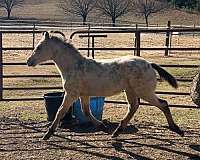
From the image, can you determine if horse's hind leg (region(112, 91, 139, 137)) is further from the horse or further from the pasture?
the pasture

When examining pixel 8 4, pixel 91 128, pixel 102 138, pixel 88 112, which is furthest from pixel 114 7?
pixel 102 138

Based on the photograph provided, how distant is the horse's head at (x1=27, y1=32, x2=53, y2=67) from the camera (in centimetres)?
780

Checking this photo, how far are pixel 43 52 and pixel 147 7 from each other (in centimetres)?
5994

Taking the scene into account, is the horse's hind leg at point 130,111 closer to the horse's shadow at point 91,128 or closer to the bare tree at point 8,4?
the horse's shadow at point 91,128

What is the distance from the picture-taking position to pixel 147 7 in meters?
66.5

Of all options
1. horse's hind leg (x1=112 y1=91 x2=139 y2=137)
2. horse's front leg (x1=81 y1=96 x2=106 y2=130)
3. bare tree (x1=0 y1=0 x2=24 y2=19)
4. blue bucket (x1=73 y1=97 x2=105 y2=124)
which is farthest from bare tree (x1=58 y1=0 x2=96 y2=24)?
horse's hind leg (x1=112 y1=91 x2=139 y2=137)

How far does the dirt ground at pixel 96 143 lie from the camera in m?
6.80

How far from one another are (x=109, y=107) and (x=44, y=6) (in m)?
79.4

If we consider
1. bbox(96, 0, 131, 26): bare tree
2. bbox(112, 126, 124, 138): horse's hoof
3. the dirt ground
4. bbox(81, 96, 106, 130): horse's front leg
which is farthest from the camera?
bbox(96, 0, 131, 26): bare tree

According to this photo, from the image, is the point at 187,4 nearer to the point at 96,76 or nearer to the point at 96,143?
the point at 96,76

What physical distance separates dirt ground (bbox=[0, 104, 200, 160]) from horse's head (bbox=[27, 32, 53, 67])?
1255 mm

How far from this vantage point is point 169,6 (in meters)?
73.1

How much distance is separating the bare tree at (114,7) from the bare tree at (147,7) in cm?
202

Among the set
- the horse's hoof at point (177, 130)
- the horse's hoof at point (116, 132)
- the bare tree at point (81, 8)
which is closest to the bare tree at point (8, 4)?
the bare tree at point (81, 8)
